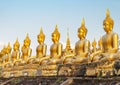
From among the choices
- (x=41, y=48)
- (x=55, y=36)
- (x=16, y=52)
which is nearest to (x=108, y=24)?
(x=55, y=36)

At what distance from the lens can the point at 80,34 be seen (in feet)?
41.7

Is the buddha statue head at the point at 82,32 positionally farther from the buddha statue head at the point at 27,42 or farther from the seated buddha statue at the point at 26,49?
the buddha statue head at the point at 27,42

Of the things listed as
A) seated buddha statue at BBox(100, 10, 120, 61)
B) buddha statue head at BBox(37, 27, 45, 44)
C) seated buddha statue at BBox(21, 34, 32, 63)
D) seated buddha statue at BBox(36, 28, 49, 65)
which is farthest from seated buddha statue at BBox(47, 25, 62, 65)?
seated buddha statue at BBox(21, 34, 32, 63)

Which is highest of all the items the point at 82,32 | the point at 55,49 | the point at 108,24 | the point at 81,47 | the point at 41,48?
the point at 108,24

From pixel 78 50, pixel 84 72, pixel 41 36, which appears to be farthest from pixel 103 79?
pixel 41 36

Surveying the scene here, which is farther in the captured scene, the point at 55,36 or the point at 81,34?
the point at 55,36

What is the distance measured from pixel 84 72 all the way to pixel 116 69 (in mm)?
3477

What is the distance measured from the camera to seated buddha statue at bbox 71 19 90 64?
11312 millimetres

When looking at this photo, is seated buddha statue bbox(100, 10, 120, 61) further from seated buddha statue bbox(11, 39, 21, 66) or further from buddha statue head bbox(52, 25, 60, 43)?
seated buddha statue bbox(11, 39, 21, 66)

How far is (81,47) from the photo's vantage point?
1235 centimetres

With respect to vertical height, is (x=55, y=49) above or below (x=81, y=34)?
below

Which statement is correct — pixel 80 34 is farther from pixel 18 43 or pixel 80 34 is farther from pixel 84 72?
pixel 18 43

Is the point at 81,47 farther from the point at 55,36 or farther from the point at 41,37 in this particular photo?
the point at 41,37

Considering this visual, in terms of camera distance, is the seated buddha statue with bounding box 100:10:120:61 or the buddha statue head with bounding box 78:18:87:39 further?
the buddha statue head with bounding box 78:18:87:39
